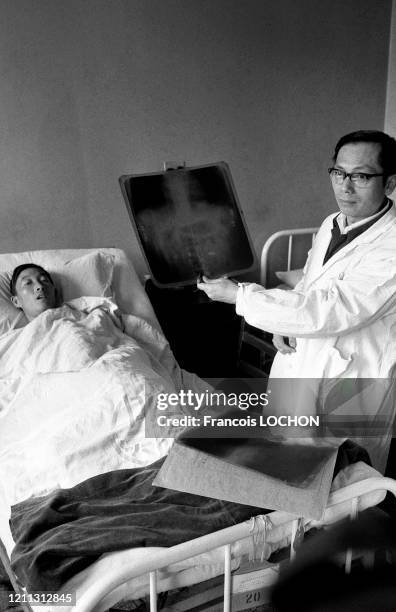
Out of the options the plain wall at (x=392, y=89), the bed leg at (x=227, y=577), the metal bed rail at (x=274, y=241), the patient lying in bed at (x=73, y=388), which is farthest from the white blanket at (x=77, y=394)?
the plain wall at (x=392, y=89)

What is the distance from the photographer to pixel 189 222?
232 cm

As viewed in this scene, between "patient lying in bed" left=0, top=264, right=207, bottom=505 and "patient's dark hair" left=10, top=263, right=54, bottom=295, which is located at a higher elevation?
"patient's dark hair" left=10, top=263, right=54, bottom=295

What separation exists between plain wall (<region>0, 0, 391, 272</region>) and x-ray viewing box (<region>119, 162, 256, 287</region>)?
531mm

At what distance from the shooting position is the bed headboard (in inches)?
101

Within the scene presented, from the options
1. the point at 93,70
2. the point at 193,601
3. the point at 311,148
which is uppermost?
the point at 93,70

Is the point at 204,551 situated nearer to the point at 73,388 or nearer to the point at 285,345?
the point at 73,388

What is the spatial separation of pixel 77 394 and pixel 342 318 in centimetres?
81

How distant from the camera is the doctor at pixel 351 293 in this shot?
5.38 feet

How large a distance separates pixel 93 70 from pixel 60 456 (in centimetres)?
176

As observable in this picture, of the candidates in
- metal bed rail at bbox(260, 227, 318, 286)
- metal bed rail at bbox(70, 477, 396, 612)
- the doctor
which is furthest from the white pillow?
metal bed rail at bbox(70, 477, 396, 612)

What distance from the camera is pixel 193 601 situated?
4.46ft

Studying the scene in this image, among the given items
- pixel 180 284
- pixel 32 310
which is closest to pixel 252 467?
pixel 180 284

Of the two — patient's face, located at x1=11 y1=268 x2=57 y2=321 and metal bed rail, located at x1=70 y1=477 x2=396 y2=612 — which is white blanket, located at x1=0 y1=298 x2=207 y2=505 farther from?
metal bed rail, located at x1=70 y1=477 x2=396 y2=612

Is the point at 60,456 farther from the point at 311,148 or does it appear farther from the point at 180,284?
the point at 311,148
